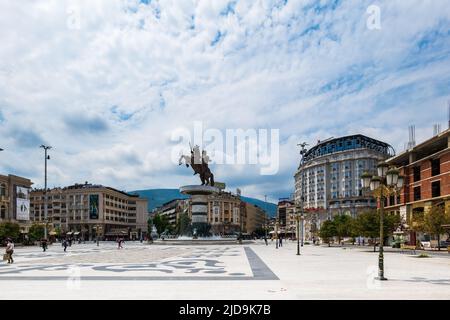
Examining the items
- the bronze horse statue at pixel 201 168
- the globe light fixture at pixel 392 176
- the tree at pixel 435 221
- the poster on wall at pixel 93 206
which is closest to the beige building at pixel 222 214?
the poster on wall at pixel 93 206

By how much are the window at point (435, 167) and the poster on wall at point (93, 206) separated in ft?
342

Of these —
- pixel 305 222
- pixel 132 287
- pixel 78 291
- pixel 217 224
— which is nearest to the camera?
pixel 78 291

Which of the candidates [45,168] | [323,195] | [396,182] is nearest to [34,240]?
[45,168]

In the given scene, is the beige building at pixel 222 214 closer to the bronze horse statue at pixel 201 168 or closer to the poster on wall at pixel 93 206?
the poster on wall at pixel 93 206

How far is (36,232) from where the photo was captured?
82.4 meters

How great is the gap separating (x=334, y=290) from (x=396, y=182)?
811cm

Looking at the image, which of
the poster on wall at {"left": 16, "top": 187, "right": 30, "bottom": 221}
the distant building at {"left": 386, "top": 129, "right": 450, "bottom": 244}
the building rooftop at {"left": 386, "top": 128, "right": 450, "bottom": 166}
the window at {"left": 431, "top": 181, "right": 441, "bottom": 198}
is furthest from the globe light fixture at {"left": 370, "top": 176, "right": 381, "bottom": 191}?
the poster on wall at {"left": 16, "top": 187, "right": 30, "bottom": 221}

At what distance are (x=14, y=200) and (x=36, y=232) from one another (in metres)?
17.7

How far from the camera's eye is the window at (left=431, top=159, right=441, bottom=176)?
2485 inches

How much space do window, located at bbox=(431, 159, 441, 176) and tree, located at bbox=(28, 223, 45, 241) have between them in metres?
66.3

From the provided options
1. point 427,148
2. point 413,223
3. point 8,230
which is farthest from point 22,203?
point 427,148

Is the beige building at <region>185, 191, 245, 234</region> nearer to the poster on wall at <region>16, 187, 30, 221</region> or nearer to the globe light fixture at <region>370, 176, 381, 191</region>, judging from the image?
the poster on wall at <region>16, 187, 30, 221</region>
